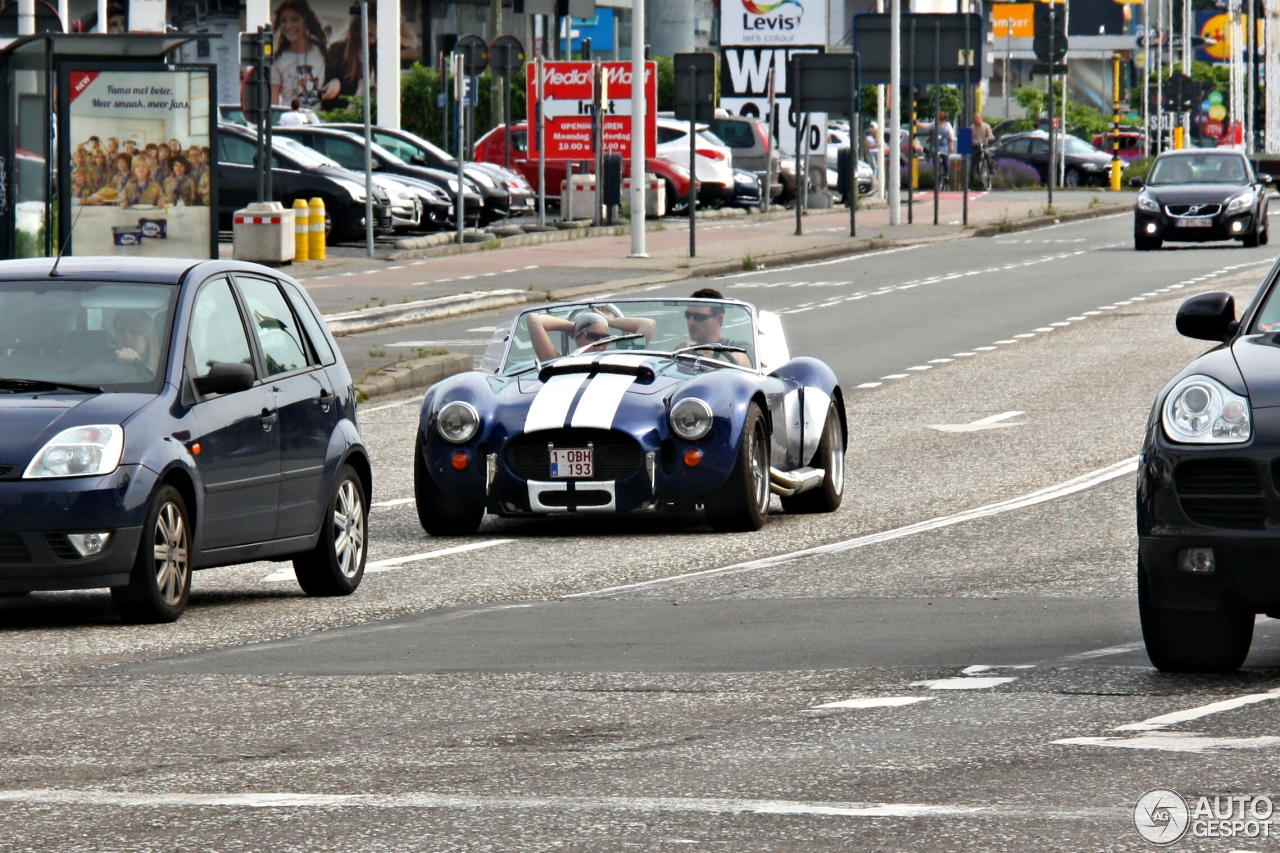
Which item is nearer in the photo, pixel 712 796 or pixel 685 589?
pixel 712 796

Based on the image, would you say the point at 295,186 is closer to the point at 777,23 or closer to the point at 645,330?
the point at 777,23

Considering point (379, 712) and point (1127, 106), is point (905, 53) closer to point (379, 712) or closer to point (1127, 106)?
point (379, 712)

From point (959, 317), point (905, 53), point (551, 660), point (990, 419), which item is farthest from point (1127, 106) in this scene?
point (551, 660)

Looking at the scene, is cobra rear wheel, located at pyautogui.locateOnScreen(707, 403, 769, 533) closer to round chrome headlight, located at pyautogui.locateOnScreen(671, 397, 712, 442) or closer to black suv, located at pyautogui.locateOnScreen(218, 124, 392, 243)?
round chrome headlight, located at pyautogui.locateOnScreen(671, 397, 712, 442)

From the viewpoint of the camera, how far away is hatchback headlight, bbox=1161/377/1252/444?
7.33 m

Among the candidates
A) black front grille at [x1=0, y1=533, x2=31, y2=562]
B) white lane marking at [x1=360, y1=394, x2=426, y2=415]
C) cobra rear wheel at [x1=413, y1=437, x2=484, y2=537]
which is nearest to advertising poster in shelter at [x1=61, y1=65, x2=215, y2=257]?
white lane marking at [x1=360, y1=394, x2=426, y2=415]

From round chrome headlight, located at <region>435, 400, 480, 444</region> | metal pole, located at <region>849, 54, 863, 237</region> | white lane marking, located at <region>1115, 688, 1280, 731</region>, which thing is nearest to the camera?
white lane marking, located at <region>1115, 688, 1280, 731</region>

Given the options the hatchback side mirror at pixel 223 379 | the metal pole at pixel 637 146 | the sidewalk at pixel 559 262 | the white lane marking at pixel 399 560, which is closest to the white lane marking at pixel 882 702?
the hatchback side mirror at pixel 223 379

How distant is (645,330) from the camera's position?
1333 centimetres

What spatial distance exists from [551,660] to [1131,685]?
6.30ft

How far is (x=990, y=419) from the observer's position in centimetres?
1812

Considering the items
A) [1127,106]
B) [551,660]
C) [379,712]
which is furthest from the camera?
[1127,106]

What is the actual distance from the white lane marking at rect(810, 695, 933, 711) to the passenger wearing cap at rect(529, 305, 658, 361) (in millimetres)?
6152

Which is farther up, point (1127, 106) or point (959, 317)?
point (1127, 106)
